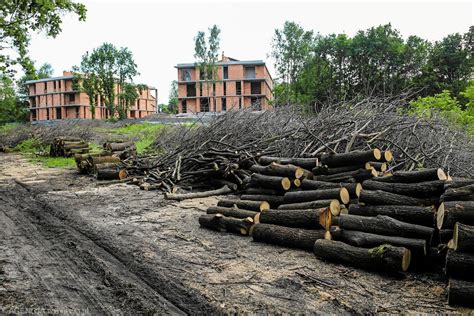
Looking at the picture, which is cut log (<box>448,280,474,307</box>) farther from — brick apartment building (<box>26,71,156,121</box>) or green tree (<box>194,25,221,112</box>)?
brick apartment building (<box>26,71,156,121</box>)

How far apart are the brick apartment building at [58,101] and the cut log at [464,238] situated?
7032 cm

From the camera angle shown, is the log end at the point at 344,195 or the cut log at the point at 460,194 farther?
the log end at the point at 344,195

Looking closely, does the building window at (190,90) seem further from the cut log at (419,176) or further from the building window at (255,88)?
the cut log at (419,176)

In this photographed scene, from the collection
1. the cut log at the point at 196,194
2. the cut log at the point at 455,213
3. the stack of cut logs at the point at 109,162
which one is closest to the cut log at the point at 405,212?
the cut log at the point at 455,213

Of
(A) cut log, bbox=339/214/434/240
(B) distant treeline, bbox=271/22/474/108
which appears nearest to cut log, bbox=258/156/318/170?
(A) cut log, bbox=339/214/434/240

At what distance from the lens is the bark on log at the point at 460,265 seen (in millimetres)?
3602

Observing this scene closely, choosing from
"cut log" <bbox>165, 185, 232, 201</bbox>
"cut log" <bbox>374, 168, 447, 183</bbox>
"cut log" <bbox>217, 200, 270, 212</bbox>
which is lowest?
"cut log" <bbox>165, 185, 232, 201</bbox>

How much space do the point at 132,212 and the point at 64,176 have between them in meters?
6.28

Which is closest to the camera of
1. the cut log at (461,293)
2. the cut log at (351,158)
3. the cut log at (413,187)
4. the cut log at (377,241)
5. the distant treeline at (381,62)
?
the cut log at (461,293)

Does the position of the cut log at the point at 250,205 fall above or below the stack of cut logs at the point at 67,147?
below

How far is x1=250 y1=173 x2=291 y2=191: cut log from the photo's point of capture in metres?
6.49

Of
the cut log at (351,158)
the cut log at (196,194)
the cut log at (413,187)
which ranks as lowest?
the cut log at (196,194)

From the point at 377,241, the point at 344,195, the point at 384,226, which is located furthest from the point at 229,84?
the point at 377,241

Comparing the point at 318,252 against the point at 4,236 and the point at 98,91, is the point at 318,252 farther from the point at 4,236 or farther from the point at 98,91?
the point at 98,91
